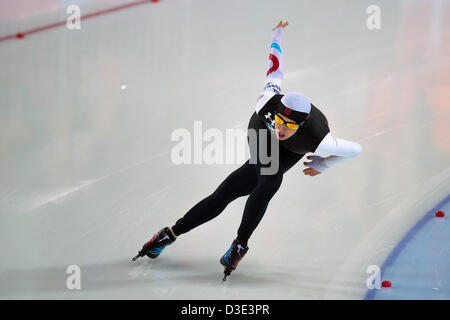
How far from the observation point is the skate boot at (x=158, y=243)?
9.27 ft

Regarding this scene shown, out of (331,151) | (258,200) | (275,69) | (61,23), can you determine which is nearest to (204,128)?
(275,69)

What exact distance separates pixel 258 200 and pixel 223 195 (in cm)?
23

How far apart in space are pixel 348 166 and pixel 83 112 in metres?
1.74

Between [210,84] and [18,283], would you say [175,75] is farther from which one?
[18,283]

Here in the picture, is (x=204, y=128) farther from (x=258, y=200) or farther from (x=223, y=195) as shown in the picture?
(x=258, y=200)

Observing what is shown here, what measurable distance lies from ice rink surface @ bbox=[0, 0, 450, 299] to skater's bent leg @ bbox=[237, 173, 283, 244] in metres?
0.27

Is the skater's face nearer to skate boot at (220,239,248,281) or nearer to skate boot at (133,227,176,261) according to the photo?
skate boot at (220,239,248,281)

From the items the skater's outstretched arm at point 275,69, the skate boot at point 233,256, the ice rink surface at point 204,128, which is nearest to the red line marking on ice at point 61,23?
the ice rink surface at point 204,128

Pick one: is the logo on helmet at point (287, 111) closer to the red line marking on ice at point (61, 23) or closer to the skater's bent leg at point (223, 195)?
the skater's bent leg at point (223, 195)

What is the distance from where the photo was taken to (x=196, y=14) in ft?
15.7

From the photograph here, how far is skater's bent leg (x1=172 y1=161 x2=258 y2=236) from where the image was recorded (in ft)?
9.06

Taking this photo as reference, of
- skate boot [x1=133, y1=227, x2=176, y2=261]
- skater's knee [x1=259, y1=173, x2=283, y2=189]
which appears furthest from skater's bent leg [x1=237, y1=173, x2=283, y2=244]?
skate boot [x1=133, y1=227, x2=176, y2=261]
